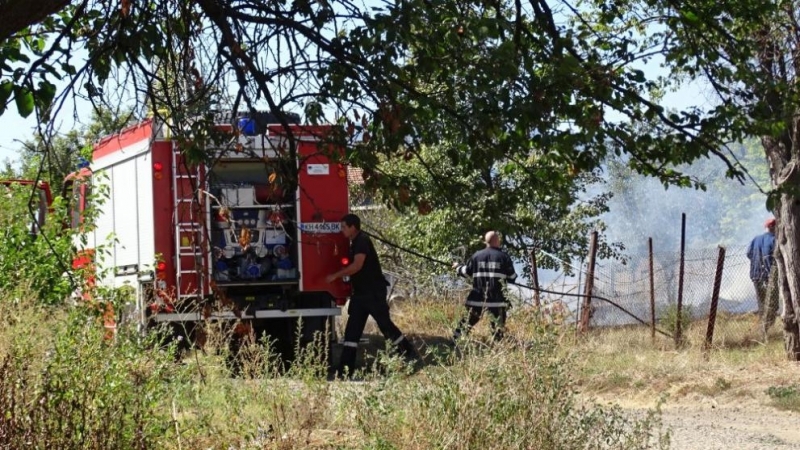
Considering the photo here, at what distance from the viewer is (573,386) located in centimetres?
653

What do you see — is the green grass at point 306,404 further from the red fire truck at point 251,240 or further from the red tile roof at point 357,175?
the red fire truck at point 251,240

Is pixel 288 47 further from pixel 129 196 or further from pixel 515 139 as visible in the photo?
pixel 129 196

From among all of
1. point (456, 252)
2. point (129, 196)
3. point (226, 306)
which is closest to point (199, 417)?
point (226, 306)

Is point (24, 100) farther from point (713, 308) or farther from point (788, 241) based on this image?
point (713, 308)

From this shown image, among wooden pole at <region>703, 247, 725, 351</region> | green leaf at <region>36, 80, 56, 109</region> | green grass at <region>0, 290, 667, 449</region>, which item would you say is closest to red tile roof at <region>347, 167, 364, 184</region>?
green grass at <region>0, 290, 667, 449</region>

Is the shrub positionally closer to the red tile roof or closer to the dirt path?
the red tile roof

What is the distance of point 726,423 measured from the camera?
1109 cm

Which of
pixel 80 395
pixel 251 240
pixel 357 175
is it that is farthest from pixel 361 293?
pixel 80 395

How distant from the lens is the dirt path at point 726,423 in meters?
9.87

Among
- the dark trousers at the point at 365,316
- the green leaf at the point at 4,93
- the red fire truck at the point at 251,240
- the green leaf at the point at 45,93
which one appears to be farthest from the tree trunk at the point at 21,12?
the dark trousers at the point at 365,316

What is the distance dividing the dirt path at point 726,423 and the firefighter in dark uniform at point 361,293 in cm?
344

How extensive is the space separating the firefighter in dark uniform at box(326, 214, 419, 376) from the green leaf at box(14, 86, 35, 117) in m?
7.83

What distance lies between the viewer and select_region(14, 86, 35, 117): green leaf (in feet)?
22.0

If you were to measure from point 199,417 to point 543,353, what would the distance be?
1.90m
